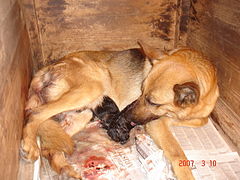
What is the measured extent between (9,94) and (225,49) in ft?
5.69

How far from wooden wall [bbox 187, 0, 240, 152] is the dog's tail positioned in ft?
4.45

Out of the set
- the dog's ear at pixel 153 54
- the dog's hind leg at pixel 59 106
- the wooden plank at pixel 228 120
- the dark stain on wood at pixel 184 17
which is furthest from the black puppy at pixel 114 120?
the dark stain on wood at pixel 184 17

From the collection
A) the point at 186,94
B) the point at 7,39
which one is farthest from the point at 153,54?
the point at 7,39

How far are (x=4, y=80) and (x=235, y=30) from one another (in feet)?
5.62

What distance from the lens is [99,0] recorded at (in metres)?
2.52

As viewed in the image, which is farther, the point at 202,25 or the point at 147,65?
the point at 202,25

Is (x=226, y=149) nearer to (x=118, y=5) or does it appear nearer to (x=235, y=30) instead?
(x=235, y=30)

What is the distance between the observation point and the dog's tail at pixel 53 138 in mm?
1739

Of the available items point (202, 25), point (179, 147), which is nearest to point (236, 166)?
point (179, 147)

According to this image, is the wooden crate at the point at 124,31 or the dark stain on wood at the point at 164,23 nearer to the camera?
the wooden crate at the point at 124,31

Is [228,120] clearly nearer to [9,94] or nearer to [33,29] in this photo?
[9,94]

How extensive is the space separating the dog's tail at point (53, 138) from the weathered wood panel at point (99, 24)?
109cm

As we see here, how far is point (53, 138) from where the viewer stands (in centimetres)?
177

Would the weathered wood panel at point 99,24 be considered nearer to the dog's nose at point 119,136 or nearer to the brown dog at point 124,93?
the brown dog at point 124,93
